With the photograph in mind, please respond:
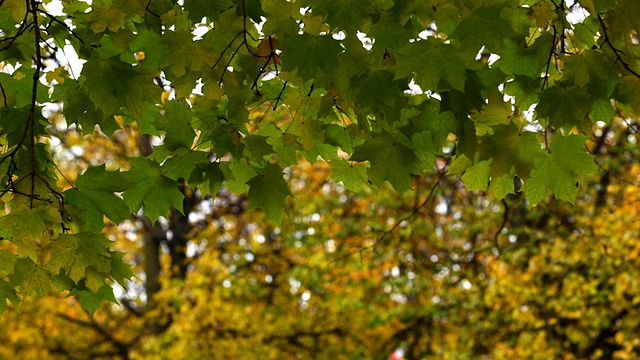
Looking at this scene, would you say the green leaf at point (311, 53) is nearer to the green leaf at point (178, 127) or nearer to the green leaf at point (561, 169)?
the green leaf at point (178, 127)

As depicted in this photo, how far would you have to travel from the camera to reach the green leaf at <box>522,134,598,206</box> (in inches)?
108

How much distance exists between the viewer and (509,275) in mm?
10453

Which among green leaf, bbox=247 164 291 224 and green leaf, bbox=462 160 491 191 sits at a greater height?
green leaf, bbox=247 164 291 224

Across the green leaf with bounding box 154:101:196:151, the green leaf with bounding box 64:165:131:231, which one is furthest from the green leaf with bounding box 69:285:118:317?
the green leaf with bounding box 154:101:196:151

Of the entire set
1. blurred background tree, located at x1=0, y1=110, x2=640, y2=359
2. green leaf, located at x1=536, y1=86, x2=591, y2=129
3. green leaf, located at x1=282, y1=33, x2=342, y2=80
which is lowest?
blurred background tree, located at x1=0, y1=110, x2=640, y2=359

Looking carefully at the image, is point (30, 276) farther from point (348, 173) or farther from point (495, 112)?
point (495, 112)

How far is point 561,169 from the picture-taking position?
2.78 m

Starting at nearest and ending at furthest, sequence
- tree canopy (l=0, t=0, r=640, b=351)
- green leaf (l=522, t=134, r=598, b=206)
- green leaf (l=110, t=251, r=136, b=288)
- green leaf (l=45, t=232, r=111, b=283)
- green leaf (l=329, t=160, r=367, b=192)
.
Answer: tree canopy (l=0, t=0, r=640, b=351)
green leaf (l=45, t=232, r=111, b=283)
green leaf (l=522, t=134, r=598, b=206)
green leaf (l=110, t=251, r=136, b=288)
green leaf (l=329, t=160, r=367, b=192)

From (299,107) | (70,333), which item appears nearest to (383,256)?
(70,333)

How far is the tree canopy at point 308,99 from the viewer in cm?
248

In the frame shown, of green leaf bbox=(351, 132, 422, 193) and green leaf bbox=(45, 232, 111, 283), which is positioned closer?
green leaf bbox=(45, 232, 111, 283)

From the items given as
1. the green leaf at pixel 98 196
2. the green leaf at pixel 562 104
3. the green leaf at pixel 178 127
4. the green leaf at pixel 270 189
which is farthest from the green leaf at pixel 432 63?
the green leaf at pixel 98 196

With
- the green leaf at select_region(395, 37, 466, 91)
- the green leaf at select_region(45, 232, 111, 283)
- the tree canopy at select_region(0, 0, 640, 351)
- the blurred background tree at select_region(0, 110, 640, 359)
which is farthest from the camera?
the blurred background tree at select_region(0, 110, 640, 359)

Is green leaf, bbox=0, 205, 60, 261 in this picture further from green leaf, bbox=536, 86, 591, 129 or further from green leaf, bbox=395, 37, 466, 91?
green leaf, bbox=536, 86, 591, 129
